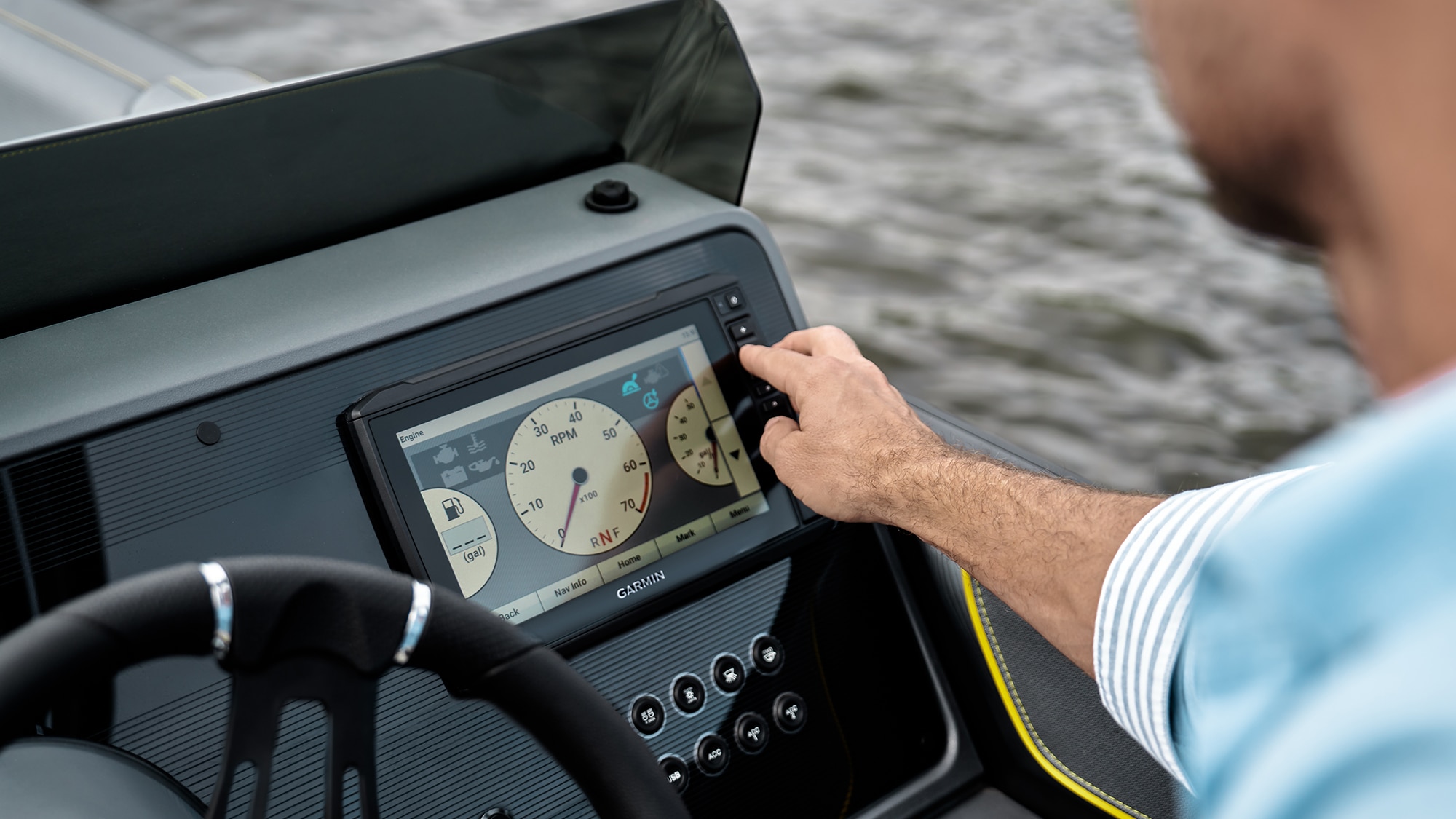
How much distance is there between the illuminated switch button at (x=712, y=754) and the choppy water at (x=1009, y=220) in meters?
1.27

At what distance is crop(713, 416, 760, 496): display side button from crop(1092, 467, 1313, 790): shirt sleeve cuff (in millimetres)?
398

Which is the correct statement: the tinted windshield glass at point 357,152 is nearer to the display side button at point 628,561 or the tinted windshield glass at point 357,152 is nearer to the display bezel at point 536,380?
the display bezel at point 536,380

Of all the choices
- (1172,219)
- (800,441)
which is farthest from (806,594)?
(1172,219)

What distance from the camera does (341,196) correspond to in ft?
3.19

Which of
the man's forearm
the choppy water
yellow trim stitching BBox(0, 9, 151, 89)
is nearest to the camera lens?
the man's forearm

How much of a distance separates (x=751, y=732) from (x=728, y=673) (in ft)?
0.18

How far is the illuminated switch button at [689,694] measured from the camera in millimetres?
926

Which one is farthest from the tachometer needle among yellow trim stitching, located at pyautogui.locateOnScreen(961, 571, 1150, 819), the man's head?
the man's head

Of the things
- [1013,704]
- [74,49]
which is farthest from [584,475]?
[74,49]

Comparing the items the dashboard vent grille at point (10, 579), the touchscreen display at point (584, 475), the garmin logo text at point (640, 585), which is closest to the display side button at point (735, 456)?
the touchscreen display at point (584, 475)

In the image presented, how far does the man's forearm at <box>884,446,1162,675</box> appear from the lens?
71cm

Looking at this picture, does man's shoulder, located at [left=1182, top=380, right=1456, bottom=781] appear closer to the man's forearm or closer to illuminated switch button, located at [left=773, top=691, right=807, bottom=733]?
the man's forearm

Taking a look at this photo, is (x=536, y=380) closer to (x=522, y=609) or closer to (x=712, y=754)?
(x=522, y=609)

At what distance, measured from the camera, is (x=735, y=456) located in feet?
3.21
